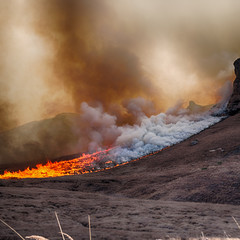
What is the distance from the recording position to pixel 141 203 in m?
10.7

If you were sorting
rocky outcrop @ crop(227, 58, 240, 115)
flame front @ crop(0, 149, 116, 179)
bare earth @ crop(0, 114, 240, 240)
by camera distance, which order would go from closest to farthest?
bare earth @ crop(0, 114, 240, 240) → flame front @ crop(0, 149, 116, 179) → rocky outcrop @ crop(227, 58, 240, 115)

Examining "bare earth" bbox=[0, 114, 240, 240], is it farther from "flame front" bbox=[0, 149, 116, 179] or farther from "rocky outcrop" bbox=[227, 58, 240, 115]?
"rocky outcrop" bbox=[227, 58, 240, 115]

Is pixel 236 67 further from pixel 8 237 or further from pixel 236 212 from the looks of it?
pixel 8 237

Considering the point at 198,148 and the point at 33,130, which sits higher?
the point at 33,130

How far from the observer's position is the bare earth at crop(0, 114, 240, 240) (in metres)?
5.44

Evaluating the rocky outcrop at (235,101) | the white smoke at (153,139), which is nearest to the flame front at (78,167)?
the white smoke at (153,139)

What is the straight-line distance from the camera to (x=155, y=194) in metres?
15.4

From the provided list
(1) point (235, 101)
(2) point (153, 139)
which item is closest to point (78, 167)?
(2) point (153, 139)

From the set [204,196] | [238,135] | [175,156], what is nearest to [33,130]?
[175,156]

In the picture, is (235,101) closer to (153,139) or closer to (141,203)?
(153,139)

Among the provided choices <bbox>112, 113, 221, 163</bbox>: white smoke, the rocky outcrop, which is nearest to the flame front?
<bbox>112, 113, 221, 163</bbox>: white smoke

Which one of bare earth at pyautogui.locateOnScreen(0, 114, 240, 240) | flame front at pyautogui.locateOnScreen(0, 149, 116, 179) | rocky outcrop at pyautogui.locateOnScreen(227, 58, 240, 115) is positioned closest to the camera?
bare earth at pyautogui.locateOnScreen(0, 114, 240, 240)

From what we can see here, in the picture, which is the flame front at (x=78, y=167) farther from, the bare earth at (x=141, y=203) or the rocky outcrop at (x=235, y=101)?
the rocky outcrop at (x=235, y=101)

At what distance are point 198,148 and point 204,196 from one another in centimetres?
1894
